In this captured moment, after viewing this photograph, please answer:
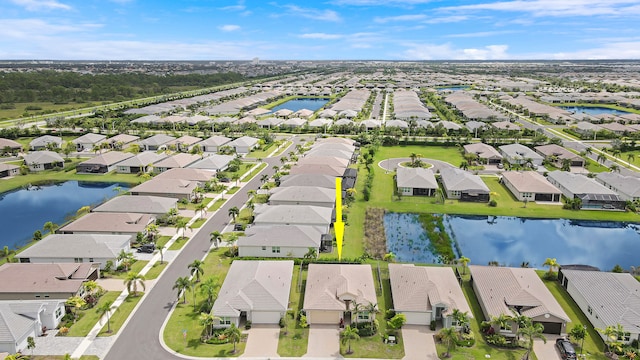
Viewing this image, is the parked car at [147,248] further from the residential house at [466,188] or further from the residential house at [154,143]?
the residential house at [154,143]

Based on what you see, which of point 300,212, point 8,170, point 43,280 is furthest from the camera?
point 8,170

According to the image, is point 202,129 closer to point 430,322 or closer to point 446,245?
point 446,245

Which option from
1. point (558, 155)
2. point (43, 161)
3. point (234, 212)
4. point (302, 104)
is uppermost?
point (302, 104)

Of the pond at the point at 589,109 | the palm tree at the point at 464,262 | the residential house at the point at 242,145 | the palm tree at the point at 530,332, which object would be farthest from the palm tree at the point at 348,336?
the pond at the point at 589,109

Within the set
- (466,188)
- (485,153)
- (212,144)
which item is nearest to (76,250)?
(466,188)

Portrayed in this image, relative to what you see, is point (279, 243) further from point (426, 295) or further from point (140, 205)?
point (140, 205)

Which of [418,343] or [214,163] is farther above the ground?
[214,163]

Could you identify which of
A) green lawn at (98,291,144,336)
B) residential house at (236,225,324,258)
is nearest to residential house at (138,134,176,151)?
residential house at (236,225,324,258)
